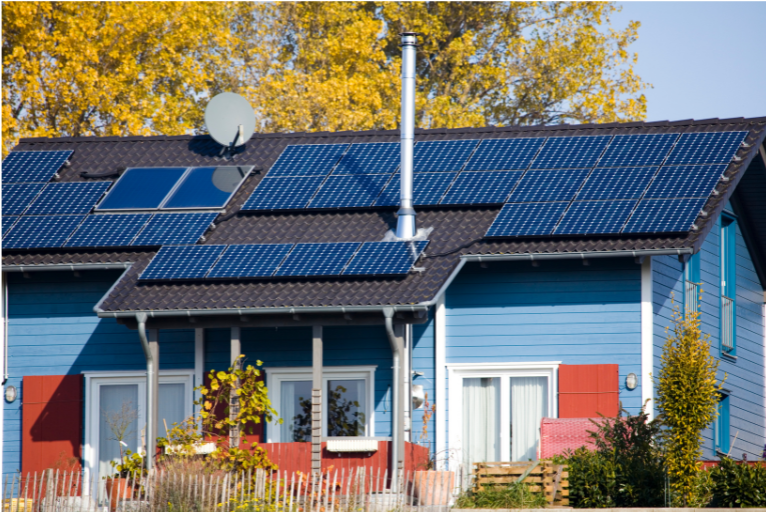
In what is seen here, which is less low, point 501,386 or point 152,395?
point 501,386

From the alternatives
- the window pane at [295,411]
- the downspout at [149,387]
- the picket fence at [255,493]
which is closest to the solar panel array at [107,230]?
the downspout at [149,387]

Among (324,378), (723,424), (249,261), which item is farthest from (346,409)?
(723,424)

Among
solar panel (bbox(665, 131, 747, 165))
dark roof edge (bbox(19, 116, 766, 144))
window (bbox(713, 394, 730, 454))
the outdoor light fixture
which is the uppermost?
dark roof edge (bbox(19, 116, 766, 144))

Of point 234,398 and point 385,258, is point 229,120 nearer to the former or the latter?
point 385,258

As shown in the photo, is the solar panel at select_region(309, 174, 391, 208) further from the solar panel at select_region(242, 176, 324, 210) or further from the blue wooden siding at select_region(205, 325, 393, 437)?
the blue wooden siding at select_region(205, 325, 393, 437)

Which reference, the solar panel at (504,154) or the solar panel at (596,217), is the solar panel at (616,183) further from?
the solar panel at (504,154)

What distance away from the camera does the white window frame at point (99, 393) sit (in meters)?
17.8

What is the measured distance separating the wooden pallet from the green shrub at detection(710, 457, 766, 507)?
2009 millimetres

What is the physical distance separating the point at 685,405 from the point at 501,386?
339 cm

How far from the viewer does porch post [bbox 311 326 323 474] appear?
15797 mm

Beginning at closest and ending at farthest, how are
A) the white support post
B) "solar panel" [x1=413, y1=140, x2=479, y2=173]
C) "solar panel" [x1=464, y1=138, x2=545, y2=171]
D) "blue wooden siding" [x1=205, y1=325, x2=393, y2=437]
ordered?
the white support post, "blue wooden siding" [x1=205, y1=325, x2=393, y2=437], "solar panel" [x1=464, y1=138, x2=545, y2=171], "solar panel" [x1=413, y1=140, x2=479, y2=173]

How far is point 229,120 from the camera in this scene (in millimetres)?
20688

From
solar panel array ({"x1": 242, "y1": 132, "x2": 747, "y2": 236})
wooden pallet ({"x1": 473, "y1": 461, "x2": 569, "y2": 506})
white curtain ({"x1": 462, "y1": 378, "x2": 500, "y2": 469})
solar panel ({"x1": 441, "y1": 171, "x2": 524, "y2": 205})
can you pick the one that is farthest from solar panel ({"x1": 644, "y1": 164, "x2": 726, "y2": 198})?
wooden pallet ({"x1": 473, "y1": 461, "x2": 569, "y2": 506})

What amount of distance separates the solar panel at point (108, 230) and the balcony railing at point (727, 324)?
1055 centimetres
